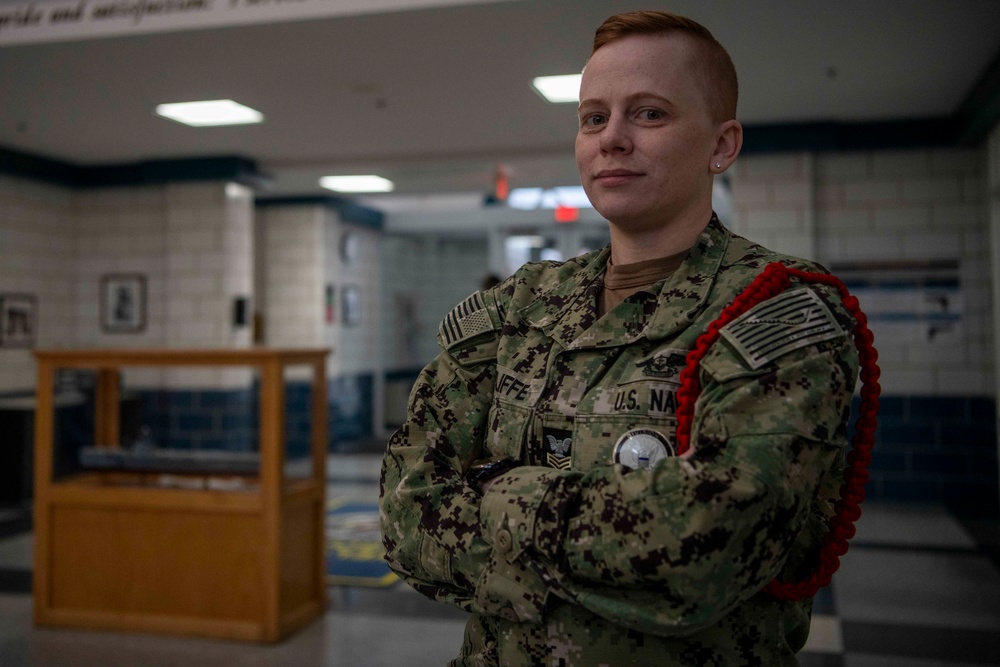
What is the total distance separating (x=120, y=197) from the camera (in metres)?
8.71

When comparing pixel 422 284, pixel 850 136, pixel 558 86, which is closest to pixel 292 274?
pixel 422 284

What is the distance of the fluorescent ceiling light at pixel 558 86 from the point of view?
5449mm

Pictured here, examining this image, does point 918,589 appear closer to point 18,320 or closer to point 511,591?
point 511,591

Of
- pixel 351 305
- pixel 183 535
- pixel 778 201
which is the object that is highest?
pixel 778 201

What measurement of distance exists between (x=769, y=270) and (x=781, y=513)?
31cm

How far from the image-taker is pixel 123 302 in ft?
28.4

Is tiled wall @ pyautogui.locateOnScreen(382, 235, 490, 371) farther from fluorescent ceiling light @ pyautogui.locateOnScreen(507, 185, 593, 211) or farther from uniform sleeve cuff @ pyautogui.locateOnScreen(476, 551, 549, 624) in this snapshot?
uniform sleeve cuff @ pyautogui.locateOnScreen(476, 551, 549, 624)

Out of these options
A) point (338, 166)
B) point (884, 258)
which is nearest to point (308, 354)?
point (338, 166)

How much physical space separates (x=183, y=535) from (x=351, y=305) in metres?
7.22

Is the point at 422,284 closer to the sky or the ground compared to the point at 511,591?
closer to the sky

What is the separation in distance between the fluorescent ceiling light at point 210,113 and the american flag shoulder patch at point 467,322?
5.23m

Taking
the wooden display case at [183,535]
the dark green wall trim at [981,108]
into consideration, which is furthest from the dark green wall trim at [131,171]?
the dark green wall trim at [981,108]

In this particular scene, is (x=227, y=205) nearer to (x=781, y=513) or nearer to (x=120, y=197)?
(x=120, y=197)

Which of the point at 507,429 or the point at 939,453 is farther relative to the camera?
the point at 939,453
